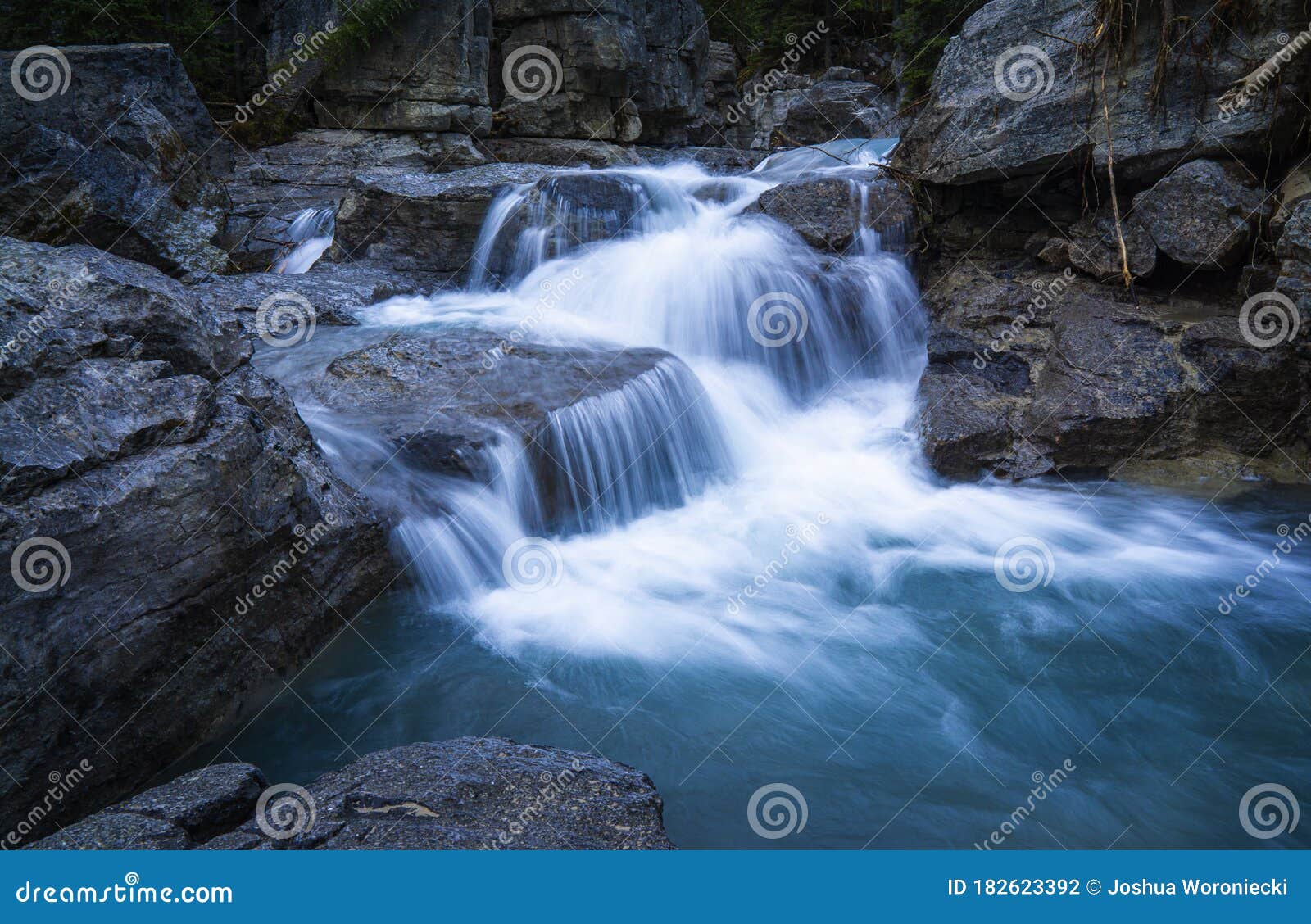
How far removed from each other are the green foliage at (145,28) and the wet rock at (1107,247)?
49.5 feet

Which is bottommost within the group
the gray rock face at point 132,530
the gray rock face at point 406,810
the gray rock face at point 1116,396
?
the gray rock face at point 406,810

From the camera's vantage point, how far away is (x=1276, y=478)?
681 centimetres

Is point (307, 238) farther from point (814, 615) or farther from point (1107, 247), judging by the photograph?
point (1107, 247)

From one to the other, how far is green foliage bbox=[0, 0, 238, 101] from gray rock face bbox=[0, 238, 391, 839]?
12614 mm

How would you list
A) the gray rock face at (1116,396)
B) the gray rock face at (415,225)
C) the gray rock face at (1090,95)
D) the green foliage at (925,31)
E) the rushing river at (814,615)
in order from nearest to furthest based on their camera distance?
the rushing river at (814,615)
the gray rock face at (1116,396)
the gray rock face at (1090,95)
the gray rock face at (415,225)
the green foliage at (925,31)

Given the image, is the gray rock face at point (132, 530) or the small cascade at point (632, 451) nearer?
the gray rock face at point (132, 530)

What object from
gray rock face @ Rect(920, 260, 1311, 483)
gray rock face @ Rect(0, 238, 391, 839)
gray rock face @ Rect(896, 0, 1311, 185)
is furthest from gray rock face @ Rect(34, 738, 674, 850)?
gray rock face @ Rect(896, 0, 1311, 185)

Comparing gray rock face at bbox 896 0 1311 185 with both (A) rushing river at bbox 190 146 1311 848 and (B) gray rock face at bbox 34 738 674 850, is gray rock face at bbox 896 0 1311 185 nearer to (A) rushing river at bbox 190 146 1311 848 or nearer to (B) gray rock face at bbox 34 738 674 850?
(A) rushing river at bbox 190 146 1311 848

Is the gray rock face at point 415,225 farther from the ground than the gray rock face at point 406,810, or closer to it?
farther from the ground

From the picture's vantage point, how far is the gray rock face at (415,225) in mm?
10844

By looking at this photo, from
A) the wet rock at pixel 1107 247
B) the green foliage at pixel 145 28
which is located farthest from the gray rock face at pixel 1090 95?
the green foliage at pixel 145 28

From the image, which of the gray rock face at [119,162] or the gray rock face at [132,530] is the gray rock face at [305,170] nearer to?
the gray rock face at [119,162]

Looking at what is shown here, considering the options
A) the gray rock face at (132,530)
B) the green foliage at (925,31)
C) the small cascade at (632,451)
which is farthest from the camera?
the green foliage at (925,31)

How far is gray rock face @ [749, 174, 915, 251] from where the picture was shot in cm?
939
